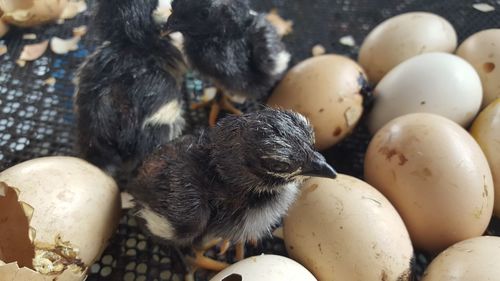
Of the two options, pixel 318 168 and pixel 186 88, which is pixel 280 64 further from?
pixel 318 168

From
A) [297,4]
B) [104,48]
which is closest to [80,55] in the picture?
[104,48]

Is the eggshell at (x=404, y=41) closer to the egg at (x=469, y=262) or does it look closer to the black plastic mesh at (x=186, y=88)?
the black plastic mesh at (x=186, y=88)

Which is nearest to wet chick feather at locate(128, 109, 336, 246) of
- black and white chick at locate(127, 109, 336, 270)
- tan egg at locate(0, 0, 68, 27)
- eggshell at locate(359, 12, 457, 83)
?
Answer: black and white chick at locate(127, 109, 336, 270)

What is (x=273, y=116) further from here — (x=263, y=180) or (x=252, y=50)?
(x=252, y=50)

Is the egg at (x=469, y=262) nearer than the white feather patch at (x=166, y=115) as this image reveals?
Yes

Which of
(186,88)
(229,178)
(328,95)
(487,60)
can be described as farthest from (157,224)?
(487,60)

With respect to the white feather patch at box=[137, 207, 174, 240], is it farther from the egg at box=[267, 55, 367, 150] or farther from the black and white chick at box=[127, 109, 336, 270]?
the egg at box=[267, 55, 367, 150]

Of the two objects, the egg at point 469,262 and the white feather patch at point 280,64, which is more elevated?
the white feather patch at point 280,64

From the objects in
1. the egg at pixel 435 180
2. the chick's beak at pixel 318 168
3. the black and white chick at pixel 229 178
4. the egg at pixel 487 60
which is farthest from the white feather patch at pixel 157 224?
the egg at pixel 487 60
